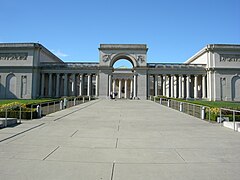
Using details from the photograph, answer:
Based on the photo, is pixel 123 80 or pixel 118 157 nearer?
pixel 118 157

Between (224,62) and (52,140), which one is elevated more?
(224,62)

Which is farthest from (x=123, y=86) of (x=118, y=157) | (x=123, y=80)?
(x=118, y=157)

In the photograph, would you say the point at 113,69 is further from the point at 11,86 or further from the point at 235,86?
the point at 235,86

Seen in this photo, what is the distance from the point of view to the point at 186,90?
6688 centimetres

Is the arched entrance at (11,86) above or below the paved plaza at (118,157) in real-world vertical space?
above

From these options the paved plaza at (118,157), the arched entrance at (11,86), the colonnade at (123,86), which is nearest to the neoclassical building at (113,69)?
the arched entrance at (11,86)

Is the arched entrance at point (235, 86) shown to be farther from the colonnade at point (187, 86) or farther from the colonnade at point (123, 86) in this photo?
the colonnade at point (123, 86)

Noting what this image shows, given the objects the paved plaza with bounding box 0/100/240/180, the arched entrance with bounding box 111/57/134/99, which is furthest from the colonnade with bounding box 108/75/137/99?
the paved plaza with bounding box 0/100/240/180

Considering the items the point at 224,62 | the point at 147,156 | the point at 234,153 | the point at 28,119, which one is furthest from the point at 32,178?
the point at 224,62

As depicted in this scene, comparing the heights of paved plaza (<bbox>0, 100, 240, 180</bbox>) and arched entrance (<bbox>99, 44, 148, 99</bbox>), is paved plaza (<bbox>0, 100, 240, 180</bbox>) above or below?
below

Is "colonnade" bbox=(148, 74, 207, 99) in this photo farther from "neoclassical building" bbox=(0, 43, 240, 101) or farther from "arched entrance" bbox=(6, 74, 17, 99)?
"arched entrance" bbox=(6, 74, 17, 99)

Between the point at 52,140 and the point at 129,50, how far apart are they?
57.5 metres

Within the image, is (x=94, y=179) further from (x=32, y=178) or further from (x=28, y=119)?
(x=28, y=119)

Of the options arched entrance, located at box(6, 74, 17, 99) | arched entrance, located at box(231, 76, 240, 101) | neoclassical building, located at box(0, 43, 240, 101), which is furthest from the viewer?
arched entrance, located at box(6, 74, 17, 99)
